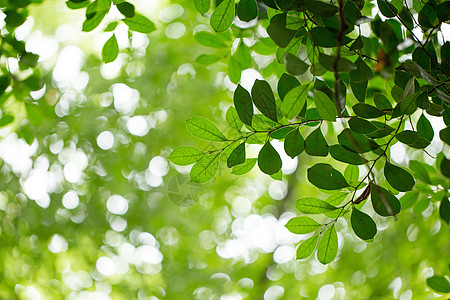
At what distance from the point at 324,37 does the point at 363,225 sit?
25 cm

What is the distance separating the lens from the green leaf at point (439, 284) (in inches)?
25.5

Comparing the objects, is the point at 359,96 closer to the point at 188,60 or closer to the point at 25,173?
the point at 188,60

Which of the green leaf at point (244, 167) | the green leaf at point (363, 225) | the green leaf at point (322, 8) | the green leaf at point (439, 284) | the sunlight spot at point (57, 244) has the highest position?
the green leaf at point (322, 8)

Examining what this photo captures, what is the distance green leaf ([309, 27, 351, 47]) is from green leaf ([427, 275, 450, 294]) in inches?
17.6

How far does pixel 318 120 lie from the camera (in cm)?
51

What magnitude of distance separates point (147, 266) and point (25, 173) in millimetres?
815

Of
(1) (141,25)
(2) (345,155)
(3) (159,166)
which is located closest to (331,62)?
(2) (345,155)

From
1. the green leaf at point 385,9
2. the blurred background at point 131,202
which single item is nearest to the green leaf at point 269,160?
the green leaf at point 385,9

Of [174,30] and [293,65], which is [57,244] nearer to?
[174,30]

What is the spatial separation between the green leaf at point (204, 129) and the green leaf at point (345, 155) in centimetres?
15

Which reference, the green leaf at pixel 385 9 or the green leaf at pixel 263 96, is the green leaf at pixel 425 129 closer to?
the green leaf at pixel 385 9

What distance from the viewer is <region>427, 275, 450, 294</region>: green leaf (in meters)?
0.65

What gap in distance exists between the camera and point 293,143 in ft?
1.70

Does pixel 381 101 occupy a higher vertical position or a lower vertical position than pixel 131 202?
higher
